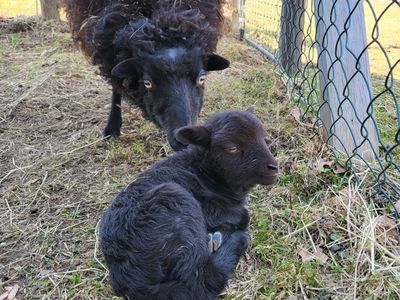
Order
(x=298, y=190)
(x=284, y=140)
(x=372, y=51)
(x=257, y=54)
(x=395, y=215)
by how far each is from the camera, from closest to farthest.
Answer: (x=395, y=215)
(x=298, y=190)
(x=284, y=140)
(x=372, y=51)
(x=257, y=54)

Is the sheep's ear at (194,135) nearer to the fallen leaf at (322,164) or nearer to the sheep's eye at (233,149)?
the sheep's eye at (233,149)

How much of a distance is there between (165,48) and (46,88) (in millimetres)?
2710

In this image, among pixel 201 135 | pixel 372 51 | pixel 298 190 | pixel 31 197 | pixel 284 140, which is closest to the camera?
pixel 201 135

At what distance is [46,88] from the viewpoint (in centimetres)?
547

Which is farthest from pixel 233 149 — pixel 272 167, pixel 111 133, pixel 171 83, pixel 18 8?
pixel 18 8

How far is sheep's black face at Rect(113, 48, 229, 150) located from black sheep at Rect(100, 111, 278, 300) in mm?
682

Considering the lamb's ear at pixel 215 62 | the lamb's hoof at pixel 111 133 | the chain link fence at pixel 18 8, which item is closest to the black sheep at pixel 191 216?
the lamb's ear at pixel 215 62

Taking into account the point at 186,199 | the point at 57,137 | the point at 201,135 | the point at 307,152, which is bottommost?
the point at 57,137

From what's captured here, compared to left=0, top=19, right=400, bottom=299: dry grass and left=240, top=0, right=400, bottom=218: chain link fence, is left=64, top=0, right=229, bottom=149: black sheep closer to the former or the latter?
left=0, top=19, right=400, bottom=299: dry grass

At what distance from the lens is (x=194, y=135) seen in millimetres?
2266

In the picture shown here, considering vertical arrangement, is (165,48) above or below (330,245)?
above

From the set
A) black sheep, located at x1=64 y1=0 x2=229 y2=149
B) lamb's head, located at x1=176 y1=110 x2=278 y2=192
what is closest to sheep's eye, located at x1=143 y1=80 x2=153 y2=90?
black sheep, located at x1=64 y1=0 x2=229 y2=149

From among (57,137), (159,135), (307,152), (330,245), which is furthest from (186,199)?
(57,137)

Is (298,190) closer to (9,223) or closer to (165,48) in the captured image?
(165,48)
